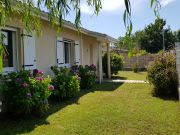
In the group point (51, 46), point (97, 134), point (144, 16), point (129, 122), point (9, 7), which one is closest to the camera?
point (9, 7)

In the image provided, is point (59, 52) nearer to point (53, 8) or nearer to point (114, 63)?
point (114, 63)

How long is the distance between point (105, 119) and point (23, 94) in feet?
6.97

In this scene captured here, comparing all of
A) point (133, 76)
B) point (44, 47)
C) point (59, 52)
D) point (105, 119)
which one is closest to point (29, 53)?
point (44, 47)

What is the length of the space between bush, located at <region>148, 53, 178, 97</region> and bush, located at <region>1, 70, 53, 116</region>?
500 centimetres

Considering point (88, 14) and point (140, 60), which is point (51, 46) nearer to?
point (88, 14)

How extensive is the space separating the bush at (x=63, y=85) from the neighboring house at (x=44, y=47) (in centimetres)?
74

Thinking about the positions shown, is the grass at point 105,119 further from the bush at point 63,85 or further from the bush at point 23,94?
the bush at point 63,85

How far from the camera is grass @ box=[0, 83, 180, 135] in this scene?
6.38 metres

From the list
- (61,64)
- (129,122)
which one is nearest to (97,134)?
(129,122)

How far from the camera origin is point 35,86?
7.44m

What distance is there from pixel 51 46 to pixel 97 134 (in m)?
6.16

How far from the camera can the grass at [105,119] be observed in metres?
6.38

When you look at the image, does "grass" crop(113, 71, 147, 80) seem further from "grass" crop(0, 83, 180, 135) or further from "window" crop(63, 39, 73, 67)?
"grass" crop(0, 83, 180, 135)

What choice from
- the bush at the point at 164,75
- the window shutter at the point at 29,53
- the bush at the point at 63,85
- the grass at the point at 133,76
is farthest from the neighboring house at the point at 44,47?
the bush at the point at 164,75
